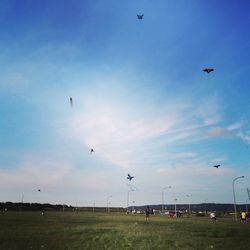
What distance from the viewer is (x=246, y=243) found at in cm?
2777

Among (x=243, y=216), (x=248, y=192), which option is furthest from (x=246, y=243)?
(x=248, y=192)

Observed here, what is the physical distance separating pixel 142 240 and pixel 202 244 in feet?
14.4

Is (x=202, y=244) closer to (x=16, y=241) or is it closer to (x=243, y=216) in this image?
(x=16, y=241)

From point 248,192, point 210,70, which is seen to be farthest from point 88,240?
point 248,192

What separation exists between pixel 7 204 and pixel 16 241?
170 metres

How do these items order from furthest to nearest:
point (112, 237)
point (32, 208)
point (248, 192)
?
point (32, 208)
point (248, 192)
point (112, 237)

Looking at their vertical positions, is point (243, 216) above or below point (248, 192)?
below

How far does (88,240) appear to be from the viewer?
29.0 meters

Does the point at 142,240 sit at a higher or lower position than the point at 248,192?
lower

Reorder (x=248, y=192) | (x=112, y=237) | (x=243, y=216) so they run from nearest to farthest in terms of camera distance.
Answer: (x=112, y=237), (x=243, y=216), (x=248, y=192)

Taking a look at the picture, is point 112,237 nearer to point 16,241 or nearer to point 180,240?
point 180,240

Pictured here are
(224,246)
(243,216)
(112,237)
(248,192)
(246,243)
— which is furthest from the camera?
(248,192)

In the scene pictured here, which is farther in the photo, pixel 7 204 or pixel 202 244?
pixel 7 204

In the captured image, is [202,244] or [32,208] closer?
[202,244]
